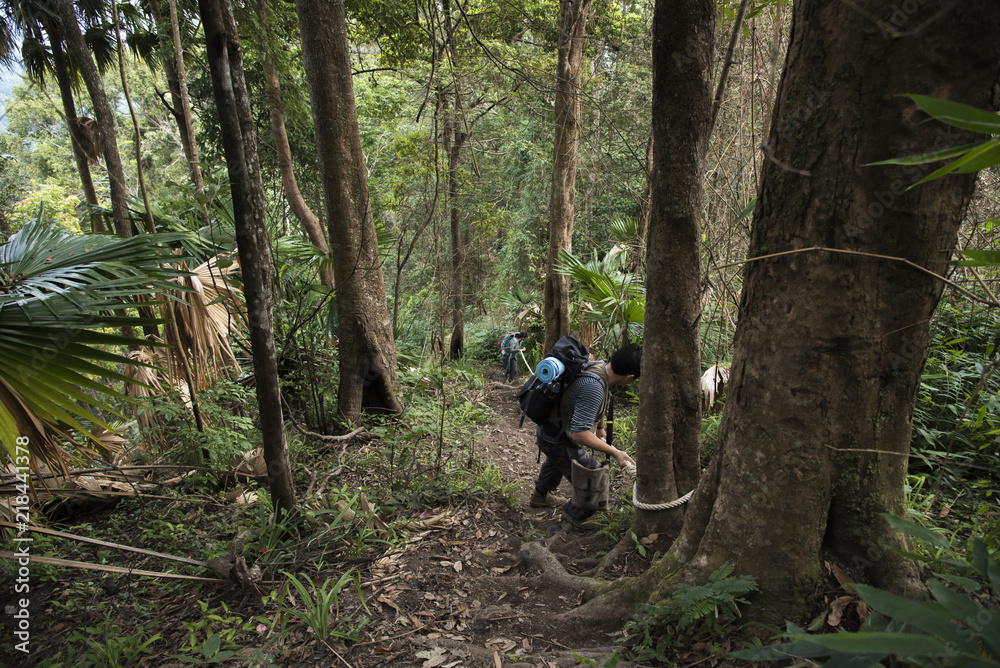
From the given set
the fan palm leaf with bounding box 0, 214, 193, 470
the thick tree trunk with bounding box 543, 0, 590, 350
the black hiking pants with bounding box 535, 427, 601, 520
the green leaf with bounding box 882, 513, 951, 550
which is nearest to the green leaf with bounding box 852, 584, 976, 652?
the green leaf with bounding box 882, 513, 951, 550

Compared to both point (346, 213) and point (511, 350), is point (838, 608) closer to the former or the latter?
point (346, 213)

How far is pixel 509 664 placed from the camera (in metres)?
2.20

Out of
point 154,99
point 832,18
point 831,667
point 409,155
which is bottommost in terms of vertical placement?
point 831,667

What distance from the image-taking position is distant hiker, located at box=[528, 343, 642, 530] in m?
3.66

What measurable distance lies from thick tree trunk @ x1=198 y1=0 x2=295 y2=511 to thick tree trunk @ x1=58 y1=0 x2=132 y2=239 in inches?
97.1

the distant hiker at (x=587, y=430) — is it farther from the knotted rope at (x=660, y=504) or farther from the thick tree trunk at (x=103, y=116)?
the thick tree trunk at (x=103, y=116)

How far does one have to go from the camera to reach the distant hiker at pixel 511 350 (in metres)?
8.84

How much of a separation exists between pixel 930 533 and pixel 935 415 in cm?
368

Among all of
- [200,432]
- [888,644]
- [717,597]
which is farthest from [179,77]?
[888,644]

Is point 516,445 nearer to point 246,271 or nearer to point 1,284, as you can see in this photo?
point 246,271

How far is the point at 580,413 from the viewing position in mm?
3686

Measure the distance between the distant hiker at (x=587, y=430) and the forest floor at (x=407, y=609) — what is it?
263 mm

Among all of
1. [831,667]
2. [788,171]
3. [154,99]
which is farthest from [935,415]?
[154,99]

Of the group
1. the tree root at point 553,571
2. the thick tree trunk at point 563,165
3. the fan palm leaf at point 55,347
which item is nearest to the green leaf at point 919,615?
the tree root at point 553,571
